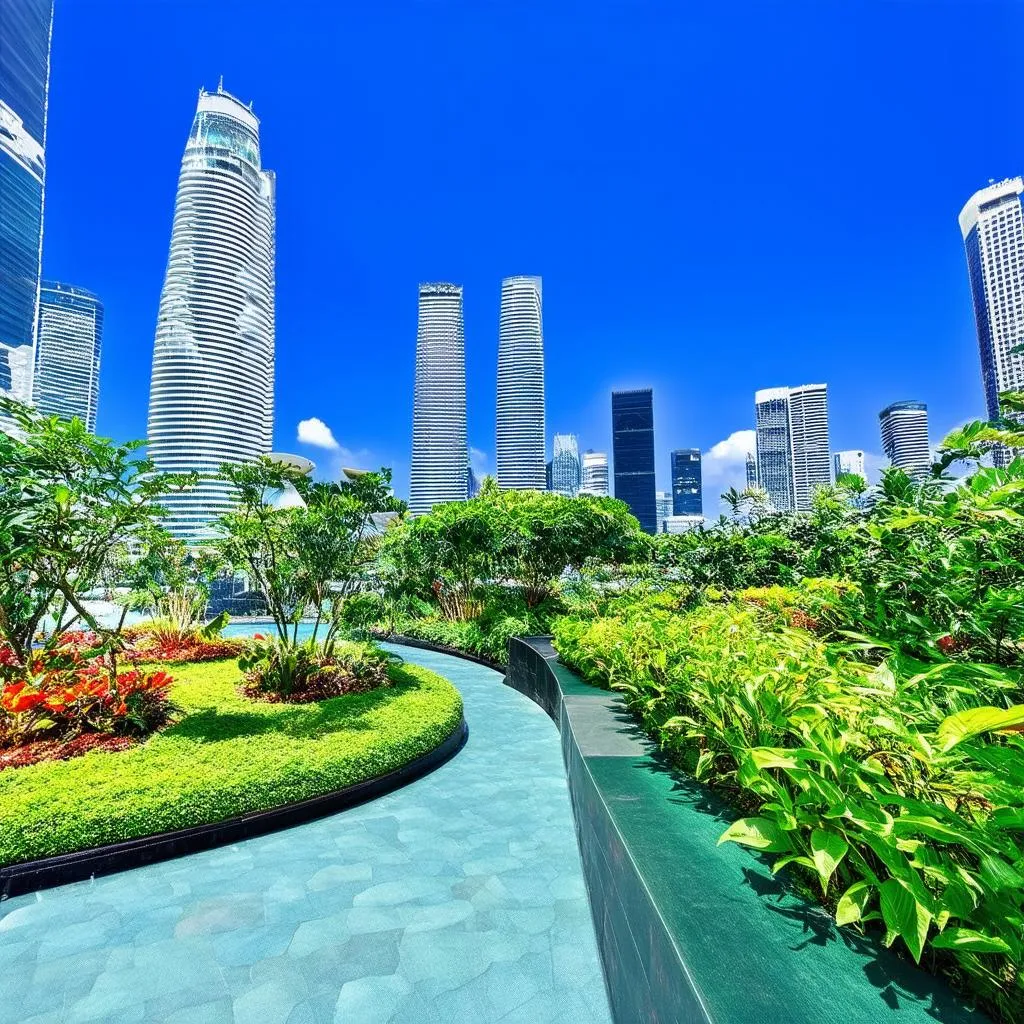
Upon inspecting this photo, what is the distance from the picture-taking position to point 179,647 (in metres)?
8.77

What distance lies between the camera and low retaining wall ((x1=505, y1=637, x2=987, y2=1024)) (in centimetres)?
113

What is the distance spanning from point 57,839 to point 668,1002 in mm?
3298

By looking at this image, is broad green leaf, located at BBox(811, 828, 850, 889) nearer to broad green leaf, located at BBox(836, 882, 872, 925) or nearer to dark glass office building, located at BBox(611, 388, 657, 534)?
broad green leaf, located at BBox(836, 882, 872, 925)

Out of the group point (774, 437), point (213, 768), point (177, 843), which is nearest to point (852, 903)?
point (177, 843)

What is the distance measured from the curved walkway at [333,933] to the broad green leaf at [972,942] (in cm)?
147

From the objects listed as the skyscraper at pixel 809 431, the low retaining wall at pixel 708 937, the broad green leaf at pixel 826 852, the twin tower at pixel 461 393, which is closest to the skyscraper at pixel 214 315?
the low retaining wall at pixel 708 937

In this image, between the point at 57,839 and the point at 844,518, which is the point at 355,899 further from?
the point at 844,518

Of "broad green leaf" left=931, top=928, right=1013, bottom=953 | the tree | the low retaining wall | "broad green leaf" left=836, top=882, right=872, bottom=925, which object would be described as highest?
the tree

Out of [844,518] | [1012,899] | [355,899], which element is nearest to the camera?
[1012,899]

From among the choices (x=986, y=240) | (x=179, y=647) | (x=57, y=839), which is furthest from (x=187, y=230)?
(x=986, y=240)

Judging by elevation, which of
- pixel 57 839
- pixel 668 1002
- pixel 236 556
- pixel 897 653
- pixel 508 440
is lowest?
pixel 57 839

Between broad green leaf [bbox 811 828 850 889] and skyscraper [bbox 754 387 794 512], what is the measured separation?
460ft

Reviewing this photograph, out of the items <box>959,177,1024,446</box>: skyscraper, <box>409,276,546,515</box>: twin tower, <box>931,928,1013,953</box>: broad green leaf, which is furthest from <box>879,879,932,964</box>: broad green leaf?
<box>409,276,546,515</box>: twin tower

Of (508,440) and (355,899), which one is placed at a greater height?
(508,440)
